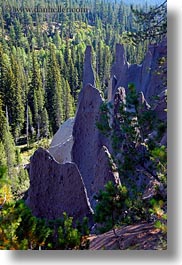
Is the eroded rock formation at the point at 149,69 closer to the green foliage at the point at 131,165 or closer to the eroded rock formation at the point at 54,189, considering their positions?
the green foliage at the point at 131,165

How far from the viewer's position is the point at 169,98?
3.63 m

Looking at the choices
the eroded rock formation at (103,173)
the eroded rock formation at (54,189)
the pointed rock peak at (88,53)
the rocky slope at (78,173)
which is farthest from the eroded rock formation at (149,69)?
the eroded rock formation at (54,189)

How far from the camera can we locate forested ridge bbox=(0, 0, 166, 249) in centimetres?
388

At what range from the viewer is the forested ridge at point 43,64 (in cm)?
388

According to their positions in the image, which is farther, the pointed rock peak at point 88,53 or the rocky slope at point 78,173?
the rocky slope at point 78,173

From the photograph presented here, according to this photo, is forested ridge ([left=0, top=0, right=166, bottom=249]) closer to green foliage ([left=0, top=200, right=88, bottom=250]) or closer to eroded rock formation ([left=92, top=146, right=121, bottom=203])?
green foliage ([left=0, top=200, right=88, bottom=250])

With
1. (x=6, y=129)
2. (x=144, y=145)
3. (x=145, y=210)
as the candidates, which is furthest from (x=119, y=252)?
(x=6, y=129)

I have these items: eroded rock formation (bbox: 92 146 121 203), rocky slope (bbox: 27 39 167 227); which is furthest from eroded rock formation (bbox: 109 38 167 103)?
eroded rock formation (bbox: 92 146 121 203)

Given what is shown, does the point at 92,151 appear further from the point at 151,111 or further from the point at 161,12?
the point at 161,12

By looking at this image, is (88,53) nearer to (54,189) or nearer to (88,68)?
(88,68)

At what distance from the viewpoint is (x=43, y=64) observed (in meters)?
4.50

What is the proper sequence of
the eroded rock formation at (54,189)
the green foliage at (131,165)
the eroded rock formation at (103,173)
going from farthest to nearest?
the eroded rock formation at (54,189) → the eroded rock formation at (103,173) → the green foliage at (131,165)

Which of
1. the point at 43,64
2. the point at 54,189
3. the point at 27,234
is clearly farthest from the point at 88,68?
the point at 27,234

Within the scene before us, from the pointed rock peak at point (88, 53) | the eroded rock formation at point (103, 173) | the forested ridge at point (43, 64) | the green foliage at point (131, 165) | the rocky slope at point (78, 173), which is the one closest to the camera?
the forested ridge at point (43, 64)
